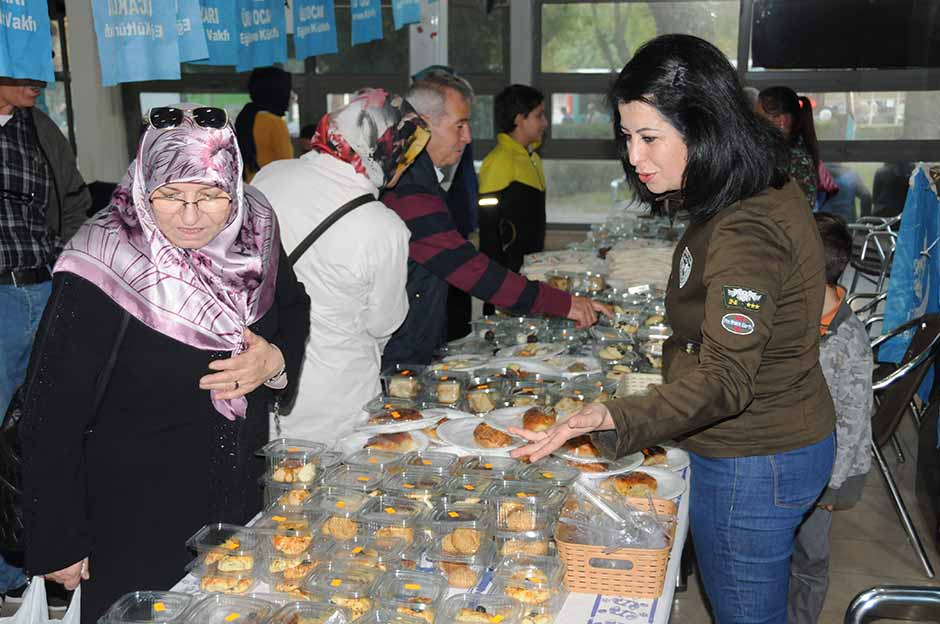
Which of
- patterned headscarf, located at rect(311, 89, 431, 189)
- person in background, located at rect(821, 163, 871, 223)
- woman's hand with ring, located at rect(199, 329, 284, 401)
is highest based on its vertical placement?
patterned headscarf, located at rect(311, 89, 431, 189)

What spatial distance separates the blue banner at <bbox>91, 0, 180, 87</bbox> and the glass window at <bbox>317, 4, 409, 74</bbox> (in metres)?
6.12

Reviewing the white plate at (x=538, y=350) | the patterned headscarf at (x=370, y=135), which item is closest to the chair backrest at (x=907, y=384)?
the white plate at (x=538, y=350)

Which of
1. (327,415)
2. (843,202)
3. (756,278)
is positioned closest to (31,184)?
(327,415)

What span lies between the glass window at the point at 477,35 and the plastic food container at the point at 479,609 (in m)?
7.74

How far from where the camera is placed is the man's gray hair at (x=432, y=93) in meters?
3.38

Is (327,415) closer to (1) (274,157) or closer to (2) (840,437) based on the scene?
(2) (840,437)

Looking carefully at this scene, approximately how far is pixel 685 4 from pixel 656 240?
4.13m

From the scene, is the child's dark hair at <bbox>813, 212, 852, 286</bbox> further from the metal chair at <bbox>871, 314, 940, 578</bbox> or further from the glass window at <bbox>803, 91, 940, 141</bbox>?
the glass window at <bbox>803, 91, 940, 141</bbox>

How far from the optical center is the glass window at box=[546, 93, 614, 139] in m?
8.88

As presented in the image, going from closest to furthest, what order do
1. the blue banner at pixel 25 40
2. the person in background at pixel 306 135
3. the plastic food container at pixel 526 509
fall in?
the plastic food container at pixel 526 509 < the blue banner at pixel 25 40 < the person in background at pixel 306 135

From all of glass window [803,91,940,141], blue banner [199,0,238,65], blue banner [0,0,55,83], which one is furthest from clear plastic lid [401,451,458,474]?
glass window [803,91,940,141]

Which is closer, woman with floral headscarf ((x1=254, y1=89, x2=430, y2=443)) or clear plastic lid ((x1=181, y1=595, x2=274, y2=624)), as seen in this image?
clear plastic lid ((x1=181, y1=595, x2=274, y2=624))

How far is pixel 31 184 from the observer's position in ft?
11.7

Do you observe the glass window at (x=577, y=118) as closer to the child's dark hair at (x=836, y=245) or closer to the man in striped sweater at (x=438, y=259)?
the man in striped sweater at (x=438, y=259)
